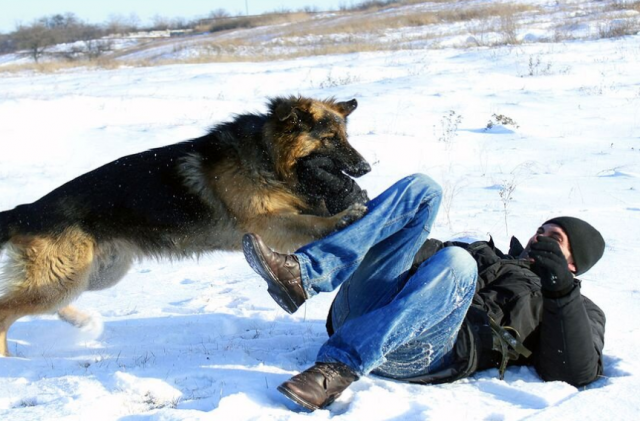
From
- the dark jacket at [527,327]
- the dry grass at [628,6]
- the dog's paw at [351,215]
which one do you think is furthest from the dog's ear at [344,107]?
the dry grass at [628,6]

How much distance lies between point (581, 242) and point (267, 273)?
69.2 inches

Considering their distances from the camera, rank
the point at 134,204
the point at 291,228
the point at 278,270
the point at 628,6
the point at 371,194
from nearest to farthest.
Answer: the point at 278,270 < the point at 291,228 < the point at 134,204 < the point at 371,194 < the point at 628,6

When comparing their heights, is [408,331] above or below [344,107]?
below

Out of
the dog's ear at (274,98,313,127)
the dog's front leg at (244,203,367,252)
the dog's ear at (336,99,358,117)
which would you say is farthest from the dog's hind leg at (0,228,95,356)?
the dog's ear at (336,99,358,117)

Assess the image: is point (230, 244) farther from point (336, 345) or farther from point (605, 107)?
point (605, 107)

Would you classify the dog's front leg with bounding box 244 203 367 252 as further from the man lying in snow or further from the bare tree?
the bare tree

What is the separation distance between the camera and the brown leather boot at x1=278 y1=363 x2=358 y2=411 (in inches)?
109

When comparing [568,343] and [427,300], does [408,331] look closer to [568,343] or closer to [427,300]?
[427,300]

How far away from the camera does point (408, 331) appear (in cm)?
301

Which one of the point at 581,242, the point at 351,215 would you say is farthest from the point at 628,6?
the point at 351,215

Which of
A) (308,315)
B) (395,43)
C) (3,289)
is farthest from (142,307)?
(395,43)

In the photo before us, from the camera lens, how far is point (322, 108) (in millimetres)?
4477

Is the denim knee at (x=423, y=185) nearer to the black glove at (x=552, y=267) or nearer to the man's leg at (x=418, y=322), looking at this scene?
the man's leg at (x=418, y=322)

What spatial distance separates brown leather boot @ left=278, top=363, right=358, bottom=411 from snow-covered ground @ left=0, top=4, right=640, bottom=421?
0.07 metres
